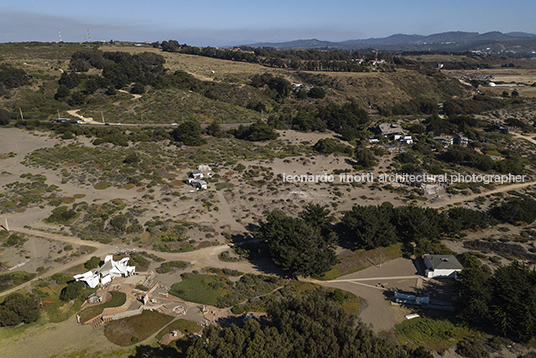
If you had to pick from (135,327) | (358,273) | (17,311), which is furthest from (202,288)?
(358,273)

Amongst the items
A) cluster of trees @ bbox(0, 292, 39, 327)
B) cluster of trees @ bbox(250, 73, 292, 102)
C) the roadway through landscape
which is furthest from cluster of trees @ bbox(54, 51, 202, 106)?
cluster of trees @ bbox(0, 292, 39, 327)

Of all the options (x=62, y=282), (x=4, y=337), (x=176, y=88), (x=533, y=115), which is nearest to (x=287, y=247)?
(x=62, y=282)

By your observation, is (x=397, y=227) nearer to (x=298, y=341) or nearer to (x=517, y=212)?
(x=517, y=212)

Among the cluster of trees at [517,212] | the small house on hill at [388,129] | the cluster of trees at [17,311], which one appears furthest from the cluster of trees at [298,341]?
the small house on hill at [388,129]

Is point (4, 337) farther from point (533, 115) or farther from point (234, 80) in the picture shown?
point (533, 115)

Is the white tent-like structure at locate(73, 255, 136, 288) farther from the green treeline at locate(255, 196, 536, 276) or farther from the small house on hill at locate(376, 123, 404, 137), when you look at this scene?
the small house on hill at locate(376, 123, 404, 137)

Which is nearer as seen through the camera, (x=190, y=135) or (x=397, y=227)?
(x=397, y=227)

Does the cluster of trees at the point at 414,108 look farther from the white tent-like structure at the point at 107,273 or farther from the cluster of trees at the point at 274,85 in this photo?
the white tent-like structure at the point at 107,273
